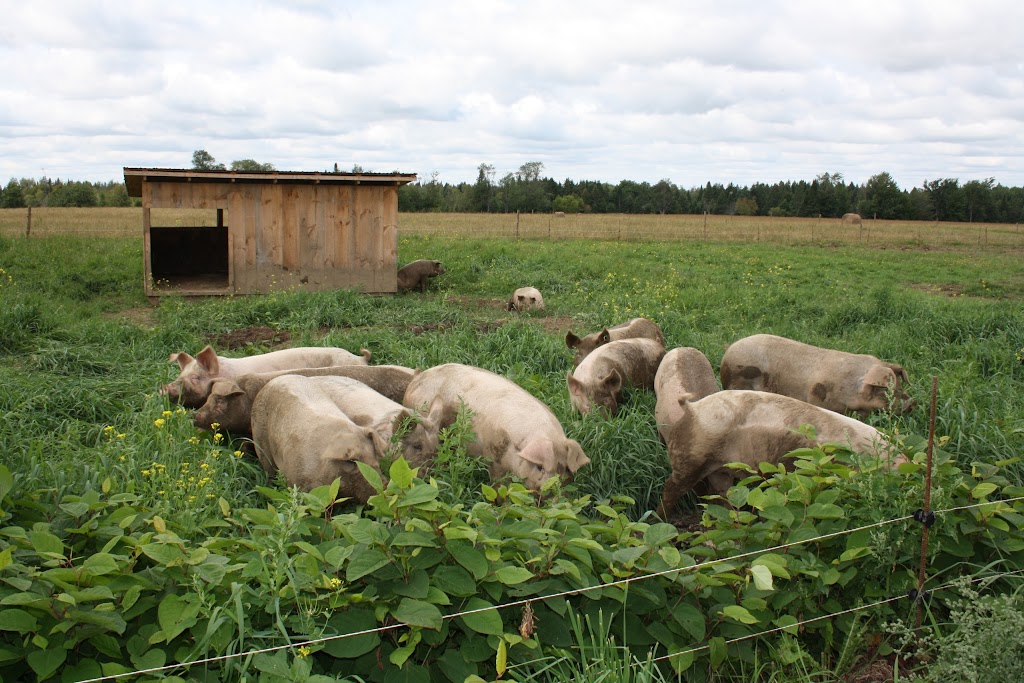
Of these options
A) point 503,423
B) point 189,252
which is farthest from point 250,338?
point 189,252

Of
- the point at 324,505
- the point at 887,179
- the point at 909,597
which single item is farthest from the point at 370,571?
the point at 887,179

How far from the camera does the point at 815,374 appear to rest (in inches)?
333

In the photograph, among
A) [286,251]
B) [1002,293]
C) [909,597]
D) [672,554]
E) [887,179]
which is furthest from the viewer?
[887,179]

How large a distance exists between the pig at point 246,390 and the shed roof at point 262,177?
9.14 meters

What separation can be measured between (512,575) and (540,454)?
257 cm

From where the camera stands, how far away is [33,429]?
6996 mm

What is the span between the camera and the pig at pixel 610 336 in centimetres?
974

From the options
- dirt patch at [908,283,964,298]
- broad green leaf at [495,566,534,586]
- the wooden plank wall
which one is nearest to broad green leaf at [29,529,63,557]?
broad green leaf at [495,566,534,586]

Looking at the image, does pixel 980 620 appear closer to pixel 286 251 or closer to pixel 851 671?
pixel 851 671

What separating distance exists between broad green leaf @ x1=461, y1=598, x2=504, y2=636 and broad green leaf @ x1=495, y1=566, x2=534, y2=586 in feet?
0.42

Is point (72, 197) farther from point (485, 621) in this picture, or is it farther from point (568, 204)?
point (485, 621)

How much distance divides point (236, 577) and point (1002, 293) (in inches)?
737

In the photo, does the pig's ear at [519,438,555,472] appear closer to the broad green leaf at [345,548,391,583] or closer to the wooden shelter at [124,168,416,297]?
the broad green leaf at [345,548,391,583]

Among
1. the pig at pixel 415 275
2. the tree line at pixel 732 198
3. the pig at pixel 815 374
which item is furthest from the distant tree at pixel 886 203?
the pig at pixel 815 374
